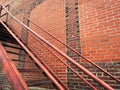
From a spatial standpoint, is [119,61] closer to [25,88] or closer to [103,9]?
[103,9]

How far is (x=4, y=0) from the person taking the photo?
7.77 metres

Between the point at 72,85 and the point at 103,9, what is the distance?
6.16 feet

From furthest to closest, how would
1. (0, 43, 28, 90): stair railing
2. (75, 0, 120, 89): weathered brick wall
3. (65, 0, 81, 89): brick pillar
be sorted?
(65, 0, 81, 89): brick pillar < (75, 0, 120, 89): weathered brick wall < (0, 43, 28, 90): stair railing

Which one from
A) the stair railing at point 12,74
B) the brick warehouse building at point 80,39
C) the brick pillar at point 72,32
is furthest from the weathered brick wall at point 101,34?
the stair railing at point 12,74

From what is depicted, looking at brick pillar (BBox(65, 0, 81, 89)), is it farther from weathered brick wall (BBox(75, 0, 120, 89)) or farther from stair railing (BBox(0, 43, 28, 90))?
stair railing (BBox(0, 43, 28, 90))

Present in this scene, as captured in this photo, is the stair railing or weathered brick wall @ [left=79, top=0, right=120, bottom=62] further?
weathered brick wall @ [left=79, top=0, right=120, bottom=62]

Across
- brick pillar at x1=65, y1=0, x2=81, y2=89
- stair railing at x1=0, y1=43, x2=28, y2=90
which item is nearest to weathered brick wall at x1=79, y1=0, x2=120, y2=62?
brick pillar at x1=65, y1=0, x2=81, y2=89

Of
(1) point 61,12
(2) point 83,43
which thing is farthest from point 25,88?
(1) point 61,12

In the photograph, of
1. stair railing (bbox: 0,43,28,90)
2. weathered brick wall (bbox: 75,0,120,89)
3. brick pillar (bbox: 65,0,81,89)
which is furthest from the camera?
brick pillar (bbox: 65,0,81,89)

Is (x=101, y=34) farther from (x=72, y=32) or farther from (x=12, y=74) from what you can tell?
(x=12, y=74)

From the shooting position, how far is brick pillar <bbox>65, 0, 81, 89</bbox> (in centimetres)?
380

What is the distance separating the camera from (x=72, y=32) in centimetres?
410

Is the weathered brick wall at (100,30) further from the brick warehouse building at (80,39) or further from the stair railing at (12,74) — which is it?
the stair railing at (12,74)

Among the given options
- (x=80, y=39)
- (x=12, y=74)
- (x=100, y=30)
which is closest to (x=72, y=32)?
(x=80, y=39)
